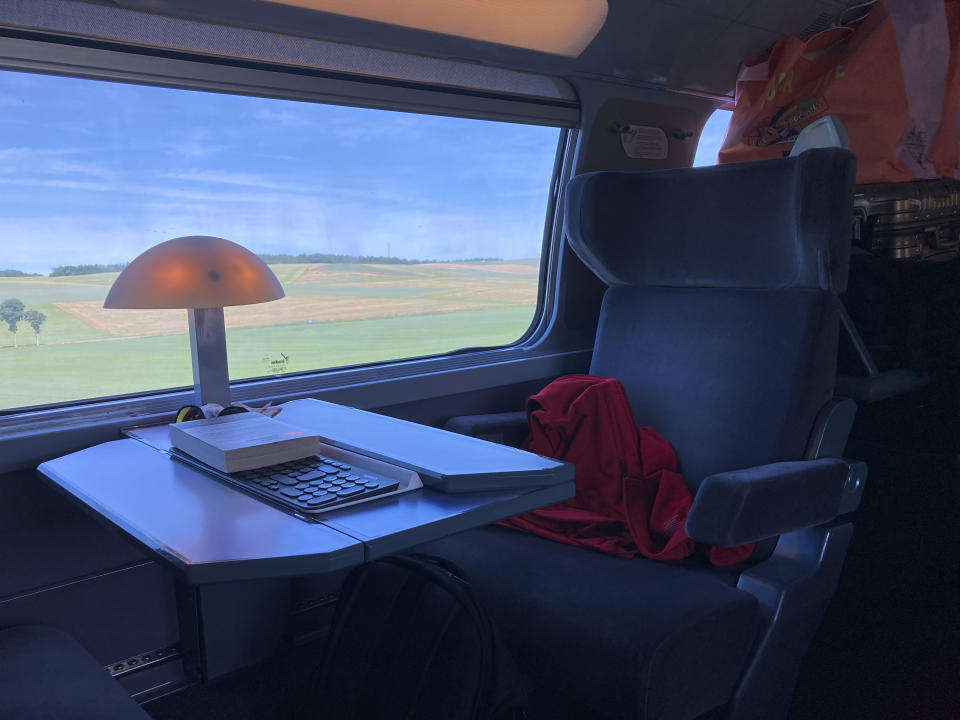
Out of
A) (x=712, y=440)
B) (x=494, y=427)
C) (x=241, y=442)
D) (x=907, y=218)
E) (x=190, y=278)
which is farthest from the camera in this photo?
(x=907, y=218)

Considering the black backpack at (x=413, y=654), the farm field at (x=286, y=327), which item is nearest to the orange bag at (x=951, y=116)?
the farm field at (x=286, y=327)

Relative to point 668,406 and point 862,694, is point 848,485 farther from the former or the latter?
point 862,694

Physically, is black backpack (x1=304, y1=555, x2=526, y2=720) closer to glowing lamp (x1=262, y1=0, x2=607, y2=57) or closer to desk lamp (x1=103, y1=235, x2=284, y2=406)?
desk lamp (x1=103, y1=235, x2=284, y2=406)

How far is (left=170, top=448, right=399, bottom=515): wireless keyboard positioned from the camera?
3.70 feet

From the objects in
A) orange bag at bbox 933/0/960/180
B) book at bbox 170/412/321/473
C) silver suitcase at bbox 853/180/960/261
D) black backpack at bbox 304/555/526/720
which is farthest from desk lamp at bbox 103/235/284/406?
orange bag at bbox 933/0/960/180

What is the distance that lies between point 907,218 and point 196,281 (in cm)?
199

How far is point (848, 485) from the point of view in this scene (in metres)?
1.61

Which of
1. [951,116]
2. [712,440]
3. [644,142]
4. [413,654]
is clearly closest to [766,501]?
[712,440]

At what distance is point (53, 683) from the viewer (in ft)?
4.17

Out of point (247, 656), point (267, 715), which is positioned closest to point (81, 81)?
point (247, 656)

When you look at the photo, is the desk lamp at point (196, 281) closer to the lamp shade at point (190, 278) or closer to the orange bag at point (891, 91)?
the lamp shade at point (190, 278)

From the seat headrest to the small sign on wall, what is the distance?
69 cm

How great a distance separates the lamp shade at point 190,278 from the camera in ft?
4.85

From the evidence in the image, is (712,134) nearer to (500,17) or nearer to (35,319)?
(500,17)
